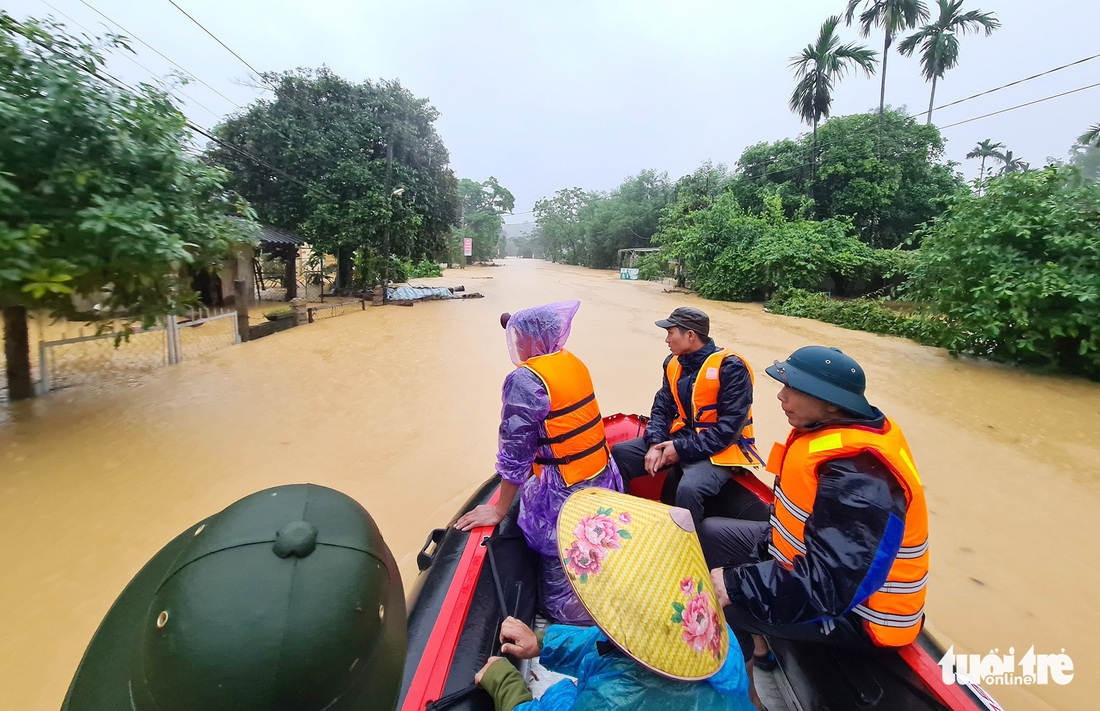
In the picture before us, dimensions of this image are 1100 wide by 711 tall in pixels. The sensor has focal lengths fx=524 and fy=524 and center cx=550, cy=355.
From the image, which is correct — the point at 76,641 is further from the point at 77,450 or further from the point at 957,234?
the point at 957,234

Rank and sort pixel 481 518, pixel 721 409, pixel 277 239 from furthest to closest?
pixel 277 239
pixel 721 409
pixel 481 518

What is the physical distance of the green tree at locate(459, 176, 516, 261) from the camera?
52866mm

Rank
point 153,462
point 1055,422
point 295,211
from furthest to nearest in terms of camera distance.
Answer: point 295,211 → point 1055,422 → point 153,462

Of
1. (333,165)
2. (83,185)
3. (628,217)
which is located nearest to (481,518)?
(83,185)

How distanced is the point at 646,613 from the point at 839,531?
2.37 ft

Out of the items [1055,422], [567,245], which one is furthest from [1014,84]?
[567,245]

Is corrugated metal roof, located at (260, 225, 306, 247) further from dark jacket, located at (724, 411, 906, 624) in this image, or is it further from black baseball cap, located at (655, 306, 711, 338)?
dark jacket, located at (724, 411, 906, 624)

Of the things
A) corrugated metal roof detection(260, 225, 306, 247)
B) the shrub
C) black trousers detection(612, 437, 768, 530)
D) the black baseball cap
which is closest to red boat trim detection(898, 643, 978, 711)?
black trousers detection(612, 437, 768, 530)

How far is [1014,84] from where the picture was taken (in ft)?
33.5

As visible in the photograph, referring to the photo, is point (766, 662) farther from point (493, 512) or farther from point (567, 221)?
point (567, 221)

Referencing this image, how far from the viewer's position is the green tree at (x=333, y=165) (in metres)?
15.7

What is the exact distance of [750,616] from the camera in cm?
186

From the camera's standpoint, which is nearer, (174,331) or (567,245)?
(174,331)

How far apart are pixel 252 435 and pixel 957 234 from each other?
35.0 ft
